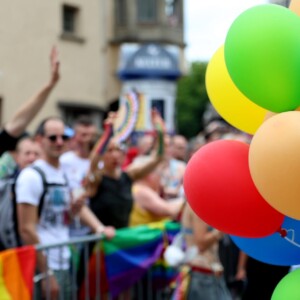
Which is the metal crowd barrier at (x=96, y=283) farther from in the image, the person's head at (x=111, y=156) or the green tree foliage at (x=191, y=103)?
the green tree foliage at (x=191, y=103)

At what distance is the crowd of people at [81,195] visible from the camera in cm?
459

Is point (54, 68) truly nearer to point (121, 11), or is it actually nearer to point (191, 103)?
point (121, 11)

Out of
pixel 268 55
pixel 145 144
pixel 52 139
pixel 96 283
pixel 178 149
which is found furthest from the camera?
pixel 178 149

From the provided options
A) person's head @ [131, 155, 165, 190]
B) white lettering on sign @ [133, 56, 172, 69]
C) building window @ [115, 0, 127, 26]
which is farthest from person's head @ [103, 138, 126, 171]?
building window @ [115, 0, 127, 26]

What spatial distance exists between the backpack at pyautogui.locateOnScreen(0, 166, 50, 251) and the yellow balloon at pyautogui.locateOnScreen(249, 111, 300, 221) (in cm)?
240

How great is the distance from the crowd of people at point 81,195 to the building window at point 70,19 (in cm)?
1288

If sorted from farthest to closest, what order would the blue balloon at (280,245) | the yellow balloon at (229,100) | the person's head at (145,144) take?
the person's head at (145,144) → the yellow balloon at (229,100) → the blue balloon at (280,245)

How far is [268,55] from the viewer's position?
2.48m

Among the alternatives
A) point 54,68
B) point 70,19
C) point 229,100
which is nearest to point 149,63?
point 70,19

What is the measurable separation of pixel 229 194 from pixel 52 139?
232cm

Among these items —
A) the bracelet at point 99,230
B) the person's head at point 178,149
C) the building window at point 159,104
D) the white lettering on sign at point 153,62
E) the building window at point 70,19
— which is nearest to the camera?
the bracelet at point 99,230

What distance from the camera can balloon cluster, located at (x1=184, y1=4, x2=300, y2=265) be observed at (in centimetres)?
241

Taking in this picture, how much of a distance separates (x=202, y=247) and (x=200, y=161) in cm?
210

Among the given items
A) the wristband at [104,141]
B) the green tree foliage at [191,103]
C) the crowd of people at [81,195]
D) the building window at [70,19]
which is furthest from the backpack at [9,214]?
the green tree foliage at [191,103]
